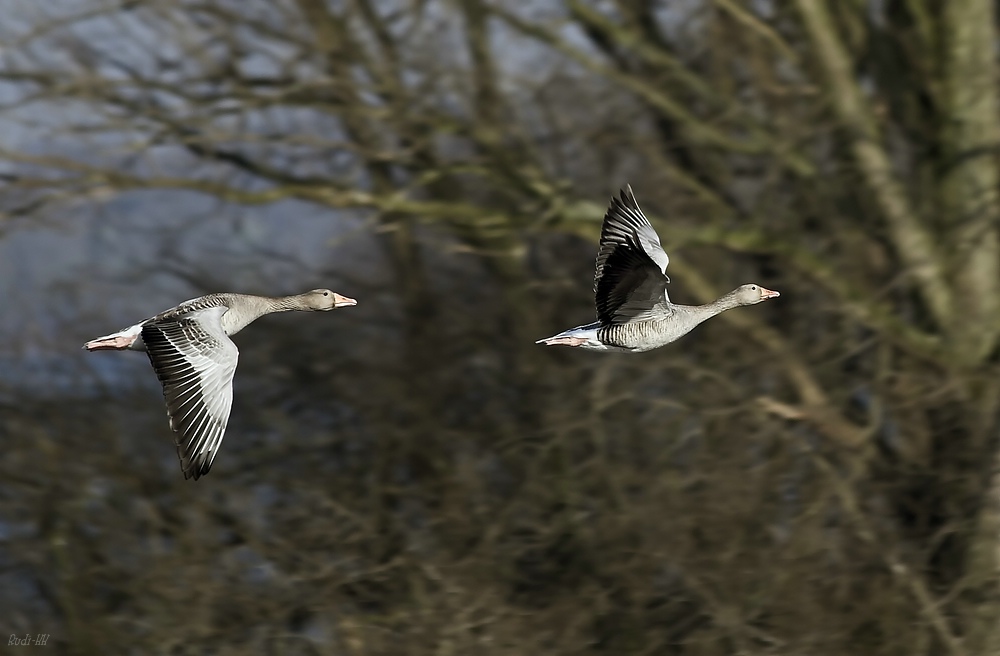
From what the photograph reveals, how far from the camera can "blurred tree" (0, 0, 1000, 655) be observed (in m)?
12.1

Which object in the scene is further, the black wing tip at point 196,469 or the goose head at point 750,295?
the goose head at point 750,295

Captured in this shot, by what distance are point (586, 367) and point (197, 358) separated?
24.8ft

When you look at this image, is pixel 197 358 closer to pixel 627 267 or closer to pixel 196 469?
pixel 196 469

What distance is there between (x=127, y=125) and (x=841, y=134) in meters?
6.69

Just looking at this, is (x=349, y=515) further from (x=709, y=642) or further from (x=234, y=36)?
(x=234, y=36)

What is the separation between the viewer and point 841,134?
44.0 ft

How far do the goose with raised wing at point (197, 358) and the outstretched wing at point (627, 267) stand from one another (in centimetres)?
129

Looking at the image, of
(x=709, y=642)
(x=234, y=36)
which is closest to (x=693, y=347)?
(x=709, y=642)

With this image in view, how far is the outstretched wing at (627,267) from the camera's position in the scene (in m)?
6.70

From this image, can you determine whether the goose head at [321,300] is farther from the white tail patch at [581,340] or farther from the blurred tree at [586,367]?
the blurred tree at [586,367]

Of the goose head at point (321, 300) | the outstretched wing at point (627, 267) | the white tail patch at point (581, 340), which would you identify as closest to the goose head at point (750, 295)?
the outstretched wing at point (627, 267)

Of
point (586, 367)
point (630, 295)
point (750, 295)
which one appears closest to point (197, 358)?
Answer: point (630, 295)

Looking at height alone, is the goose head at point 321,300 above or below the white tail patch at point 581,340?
below

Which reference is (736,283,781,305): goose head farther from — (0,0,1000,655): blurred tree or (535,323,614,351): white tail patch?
(0,0,1000,655): blurred tree
